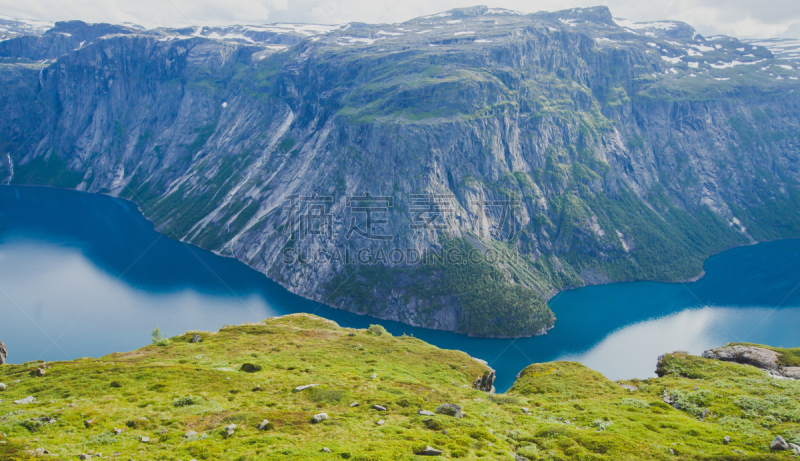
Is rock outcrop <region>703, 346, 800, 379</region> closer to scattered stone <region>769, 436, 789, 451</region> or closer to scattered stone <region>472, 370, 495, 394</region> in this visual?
scattered stone <region>769, 436, 789, 451</region>


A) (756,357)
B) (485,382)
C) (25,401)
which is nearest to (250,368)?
(25,401)

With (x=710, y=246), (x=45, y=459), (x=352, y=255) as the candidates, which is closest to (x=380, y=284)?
(x=352, y=255)

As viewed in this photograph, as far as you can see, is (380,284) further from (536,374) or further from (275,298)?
(536,374)

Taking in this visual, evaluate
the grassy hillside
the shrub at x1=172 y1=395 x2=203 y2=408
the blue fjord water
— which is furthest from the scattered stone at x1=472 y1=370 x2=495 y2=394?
the blue fjord water

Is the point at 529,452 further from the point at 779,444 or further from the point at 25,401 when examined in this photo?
the point at 25,401

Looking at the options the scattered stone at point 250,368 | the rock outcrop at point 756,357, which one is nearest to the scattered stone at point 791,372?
the rock outcrop at point 756,357

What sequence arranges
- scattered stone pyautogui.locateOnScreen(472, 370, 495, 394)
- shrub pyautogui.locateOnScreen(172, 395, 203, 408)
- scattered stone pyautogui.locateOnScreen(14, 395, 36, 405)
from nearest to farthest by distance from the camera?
scattered stone pyautogui.locateOnScreen(14, 395, 36, 405) < shrub pyautogui.locateOnScreen(172, 395, 203, 408) < scattered stone pyautogui.locateOnScreen(472, 370, 495, 394)
